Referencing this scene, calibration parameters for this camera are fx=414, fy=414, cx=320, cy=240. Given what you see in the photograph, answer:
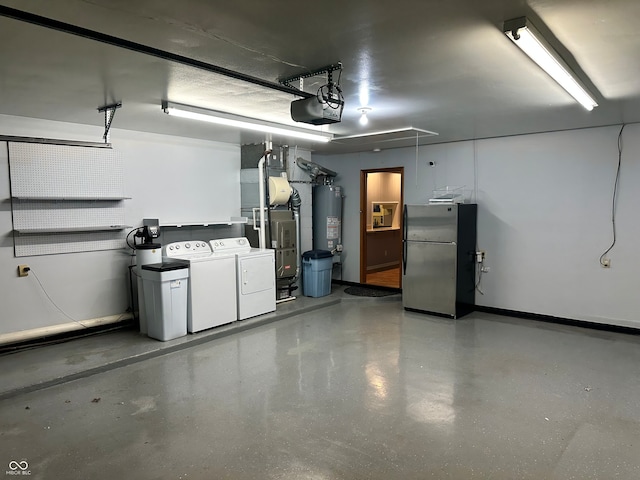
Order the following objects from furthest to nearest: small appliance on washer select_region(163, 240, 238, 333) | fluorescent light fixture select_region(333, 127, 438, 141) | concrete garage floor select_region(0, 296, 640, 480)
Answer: fluorescent light fixture select_region(333, 127, 438, 141) < small appliance on washer select_region(163, 240, 238, 333) < concrete garage floor select_region(0, 296, 640, 480)

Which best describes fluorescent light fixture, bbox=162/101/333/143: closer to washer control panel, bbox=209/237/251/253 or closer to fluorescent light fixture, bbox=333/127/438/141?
fluorescent light fixture, bbox=333/127/438/141

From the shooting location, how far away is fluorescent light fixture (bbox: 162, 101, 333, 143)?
396 centimetres

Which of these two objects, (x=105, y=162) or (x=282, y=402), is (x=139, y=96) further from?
(x=282, y=402)

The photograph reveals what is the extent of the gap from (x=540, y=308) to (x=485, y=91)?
362 cm

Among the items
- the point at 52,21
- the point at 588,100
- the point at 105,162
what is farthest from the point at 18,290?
the point at 588,100

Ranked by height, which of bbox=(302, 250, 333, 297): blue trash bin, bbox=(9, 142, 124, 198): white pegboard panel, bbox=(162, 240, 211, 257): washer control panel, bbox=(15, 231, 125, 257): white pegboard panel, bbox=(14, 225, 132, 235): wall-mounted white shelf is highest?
bbox=(9, 142, 124, 198): white pegboard panel

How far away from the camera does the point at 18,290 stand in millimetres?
4594

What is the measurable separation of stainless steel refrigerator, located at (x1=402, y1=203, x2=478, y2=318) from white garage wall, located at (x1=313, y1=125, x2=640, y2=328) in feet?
1.39

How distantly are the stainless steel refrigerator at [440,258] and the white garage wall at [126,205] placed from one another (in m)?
2.91

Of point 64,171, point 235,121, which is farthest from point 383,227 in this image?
point 64,171

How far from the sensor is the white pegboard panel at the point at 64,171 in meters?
4.52

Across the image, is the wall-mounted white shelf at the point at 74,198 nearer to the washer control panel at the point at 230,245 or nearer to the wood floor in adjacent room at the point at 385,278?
the washer control panel at the point at 230,245

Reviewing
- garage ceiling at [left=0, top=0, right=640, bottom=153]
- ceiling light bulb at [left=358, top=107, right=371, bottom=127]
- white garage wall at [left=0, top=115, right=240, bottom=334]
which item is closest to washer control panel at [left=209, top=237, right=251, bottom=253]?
→ white garage wall at [left=0, top=115, right=240, bottom=334]

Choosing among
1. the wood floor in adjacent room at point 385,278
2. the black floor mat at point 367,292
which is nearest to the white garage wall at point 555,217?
the black floor mat at point 367,292
